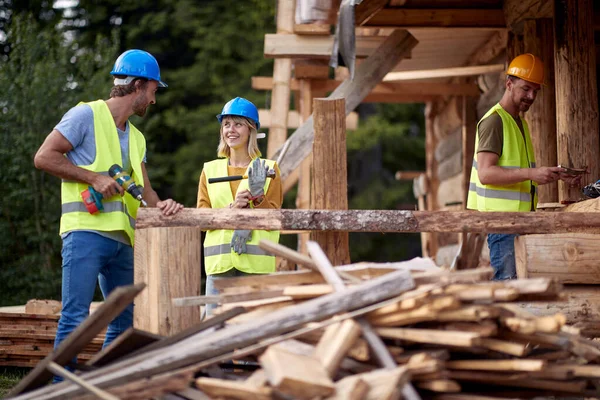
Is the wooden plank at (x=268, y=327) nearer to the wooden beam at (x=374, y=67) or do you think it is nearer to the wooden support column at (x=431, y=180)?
the wooden beam at (x=374, y=67)

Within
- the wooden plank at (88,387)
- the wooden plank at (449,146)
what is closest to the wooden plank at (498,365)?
the wooden plank at (88,387)

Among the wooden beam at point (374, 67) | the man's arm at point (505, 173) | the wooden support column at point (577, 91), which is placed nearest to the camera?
the man's arm at point (505, 173)

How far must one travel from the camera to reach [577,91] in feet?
24.7

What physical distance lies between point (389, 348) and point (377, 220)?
1.51 m

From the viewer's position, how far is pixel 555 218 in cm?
605

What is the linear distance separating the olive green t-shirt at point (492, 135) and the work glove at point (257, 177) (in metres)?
1.66

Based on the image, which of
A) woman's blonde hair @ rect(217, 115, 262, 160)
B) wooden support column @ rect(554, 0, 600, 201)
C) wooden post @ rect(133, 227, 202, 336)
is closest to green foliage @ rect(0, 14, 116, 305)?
woman's blonde hair @ rect(217, 115, 262, 160)

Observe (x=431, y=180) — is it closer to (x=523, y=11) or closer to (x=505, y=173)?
(x=523, y=11)

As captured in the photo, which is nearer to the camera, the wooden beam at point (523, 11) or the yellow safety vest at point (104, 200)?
the yellow safety vest at point (104, 200)

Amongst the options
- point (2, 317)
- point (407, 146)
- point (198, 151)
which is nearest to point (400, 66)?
point (2, 317)

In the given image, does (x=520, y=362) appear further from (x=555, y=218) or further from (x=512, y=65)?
(x=512, y=65)

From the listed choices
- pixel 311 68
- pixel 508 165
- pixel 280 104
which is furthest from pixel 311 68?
pixel 508 165

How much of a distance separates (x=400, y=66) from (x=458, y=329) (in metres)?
9.42

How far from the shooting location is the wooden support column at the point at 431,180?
48.9 feet
